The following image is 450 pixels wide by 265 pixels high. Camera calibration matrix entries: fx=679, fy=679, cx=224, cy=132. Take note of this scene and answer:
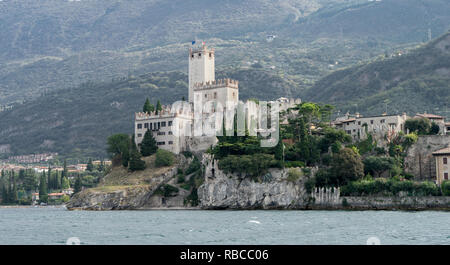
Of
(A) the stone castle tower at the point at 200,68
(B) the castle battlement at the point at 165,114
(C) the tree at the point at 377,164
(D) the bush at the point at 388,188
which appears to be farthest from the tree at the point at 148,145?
(C) the tree at the point at 377,164

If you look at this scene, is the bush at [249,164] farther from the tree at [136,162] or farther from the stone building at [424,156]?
the stone building at [424,156]

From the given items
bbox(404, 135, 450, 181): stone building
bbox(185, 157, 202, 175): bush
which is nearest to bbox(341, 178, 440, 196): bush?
bbox(404, 135, 450, 181): stone building

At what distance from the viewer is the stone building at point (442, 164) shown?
93.5 meters

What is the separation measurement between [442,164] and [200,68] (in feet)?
177

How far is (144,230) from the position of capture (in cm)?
6209

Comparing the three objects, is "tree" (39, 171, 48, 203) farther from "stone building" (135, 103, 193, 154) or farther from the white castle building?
"stone building" (135, 103, 193, 154)

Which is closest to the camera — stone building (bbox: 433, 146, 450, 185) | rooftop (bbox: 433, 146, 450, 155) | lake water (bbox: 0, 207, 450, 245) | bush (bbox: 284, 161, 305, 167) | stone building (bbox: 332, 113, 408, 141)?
lake water (bbox: 0, 207, 450, 245)

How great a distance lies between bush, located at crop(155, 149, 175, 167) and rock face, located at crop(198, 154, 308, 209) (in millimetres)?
8363

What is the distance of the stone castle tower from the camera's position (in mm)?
130750

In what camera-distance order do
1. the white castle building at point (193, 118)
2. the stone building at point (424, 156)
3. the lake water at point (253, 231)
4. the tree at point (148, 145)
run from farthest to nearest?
1. the tree at point (148, 145)
2. the white castle building at point (193, 118)
3. the stone building at point (424, 156)
4. the lake water at point (253, 231)

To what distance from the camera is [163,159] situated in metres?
115

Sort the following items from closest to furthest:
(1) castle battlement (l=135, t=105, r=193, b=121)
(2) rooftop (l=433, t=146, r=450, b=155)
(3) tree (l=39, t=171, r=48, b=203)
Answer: (2) rooftop (l=433, t=146, r=450, b=155)
(1) castle battlement (l=135, t=105, r=193, b=121)
(3) tree (l=39, t=171, r=48, b=203)

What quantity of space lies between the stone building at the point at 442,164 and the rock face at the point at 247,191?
18.7 m

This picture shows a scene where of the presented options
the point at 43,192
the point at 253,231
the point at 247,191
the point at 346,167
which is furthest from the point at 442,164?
the point at 43,192
